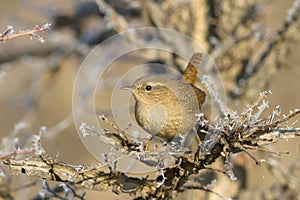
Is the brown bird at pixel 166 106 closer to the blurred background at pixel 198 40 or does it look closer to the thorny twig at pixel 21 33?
the thorny twig at pixel 21 33

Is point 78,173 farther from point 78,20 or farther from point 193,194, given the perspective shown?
point 78,20

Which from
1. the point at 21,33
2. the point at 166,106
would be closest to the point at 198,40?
the point at 166,106

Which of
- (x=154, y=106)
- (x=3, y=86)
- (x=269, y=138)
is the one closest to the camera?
(x=269, y=138)

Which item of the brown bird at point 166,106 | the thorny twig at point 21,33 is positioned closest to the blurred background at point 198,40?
the brown bird at point 166,106

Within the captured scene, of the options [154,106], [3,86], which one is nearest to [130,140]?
[154,106]

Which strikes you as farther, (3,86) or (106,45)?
(3,86)

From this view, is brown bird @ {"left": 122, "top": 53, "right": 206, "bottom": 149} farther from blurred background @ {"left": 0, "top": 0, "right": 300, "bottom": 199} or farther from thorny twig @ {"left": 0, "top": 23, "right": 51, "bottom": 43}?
blurred background @ {"left": 0, "top": 0, "right": 300, "bottom": 199}

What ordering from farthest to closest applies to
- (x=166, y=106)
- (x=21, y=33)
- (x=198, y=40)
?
(x=198, y=40)
(x=166, y=106)
(x=21, y=33)

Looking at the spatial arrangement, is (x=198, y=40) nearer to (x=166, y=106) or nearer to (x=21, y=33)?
(x=166, y=106)
